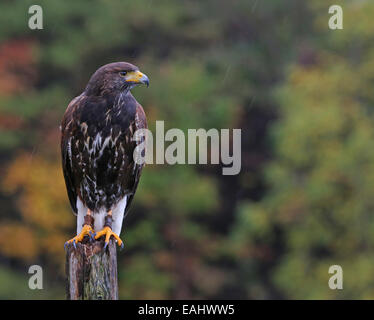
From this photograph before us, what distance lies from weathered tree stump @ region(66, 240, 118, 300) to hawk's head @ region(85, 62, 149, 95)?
1.55 metres

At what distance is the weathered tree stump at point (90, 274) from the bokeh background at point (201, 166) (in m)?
13.5

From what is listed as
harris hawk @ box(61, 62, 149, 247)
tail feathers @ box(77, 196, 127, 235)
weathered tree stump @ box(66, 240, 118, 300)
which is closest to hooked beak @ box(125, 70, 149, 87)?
harris hawk @ box(61, 62, 149, 247)

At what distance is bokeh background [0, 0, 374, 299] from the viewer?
18922 millimetres

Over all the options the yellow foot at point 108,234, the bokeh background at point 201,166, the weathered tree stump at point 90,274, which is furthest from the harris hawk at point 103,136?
the bokeh background at point 201,166

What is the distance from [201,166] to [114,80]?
1677 centimetres

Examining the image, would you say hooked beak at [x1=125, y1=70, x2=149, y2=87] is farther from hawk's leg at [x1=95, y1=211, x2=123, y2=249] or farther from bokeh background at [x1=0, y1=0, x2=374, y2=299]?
bokeh background at [x1=0, y1=0, x2=374, y2=299]

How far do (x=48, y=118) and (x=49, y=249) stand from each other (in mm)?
3750

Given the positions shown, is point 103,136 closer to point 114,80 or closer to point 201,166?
point 114,80

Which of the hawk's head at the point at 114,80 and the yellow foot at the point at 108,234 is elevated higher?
the hawk's head at the point at 114,80

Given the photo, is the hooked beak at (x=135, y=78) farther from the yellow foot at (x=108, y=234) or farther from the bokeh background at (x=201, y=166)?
the bokeh background at (x=201, y=166)

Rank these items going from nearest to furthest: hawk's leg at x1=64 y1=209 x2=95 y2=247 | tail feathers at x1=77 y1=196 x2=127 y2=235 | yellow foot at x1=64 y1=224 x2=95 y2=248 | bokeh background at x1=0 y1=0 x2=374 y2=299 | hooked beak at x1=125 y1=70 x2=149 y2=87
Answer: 1. hawk's leg at x1=64 y1=209 x2=95 y2=247
2. yellow foot at x1=64 y1=224 x2=95 y2=248
3. hooked beak at x1=125 y1=70 x2=149 y2=87
4. tail feathers at x1=77 y1=196 x2=127 y2=235
5. bokeh background at x1=0 y1=0 x2=374 y2=299

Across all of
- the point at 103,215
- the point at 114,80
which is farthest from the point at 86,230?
the point at 114,80

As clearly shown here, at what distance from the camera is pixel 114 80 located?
628 centimetres

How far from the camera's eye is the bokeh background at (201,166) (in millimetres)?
18922
